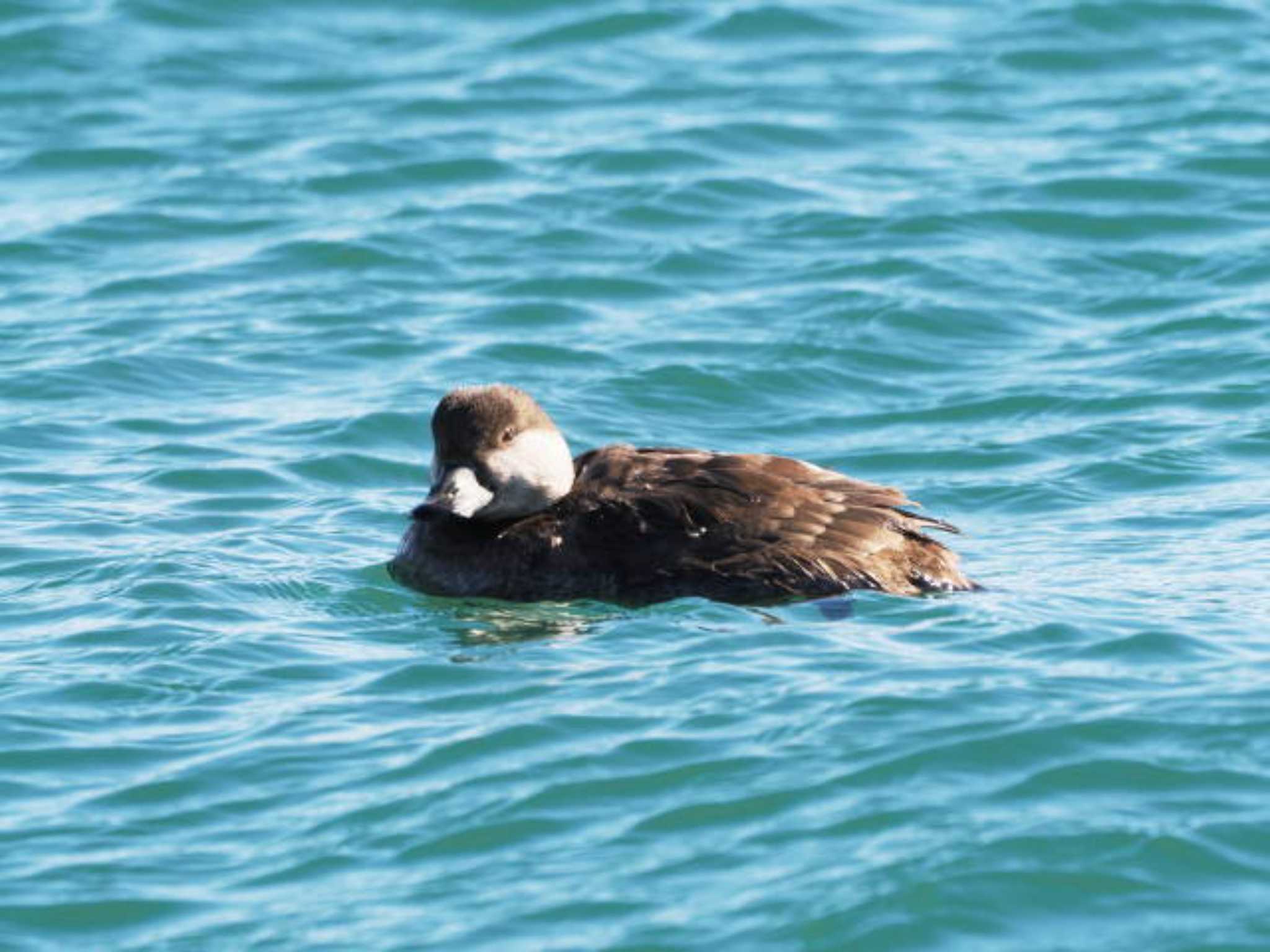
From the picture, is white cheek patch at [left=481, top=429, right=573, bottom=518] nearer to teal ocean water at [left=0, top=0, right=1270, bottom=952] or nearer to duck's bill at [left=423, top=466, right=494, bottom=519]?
duck's bill at [left=423, top=466, right=494, bottom=519]

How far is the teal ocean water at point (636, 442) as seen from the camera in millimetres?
6758

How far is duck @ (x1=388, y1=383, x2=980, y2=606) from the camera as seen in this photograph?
29.6 feet

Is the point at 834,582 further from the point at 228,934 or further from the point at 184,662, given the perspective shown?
the point at 228,934

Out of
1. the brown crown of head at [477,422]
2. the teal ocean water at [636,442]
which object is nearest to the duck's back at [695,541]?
the teal ocean water at [636,442]

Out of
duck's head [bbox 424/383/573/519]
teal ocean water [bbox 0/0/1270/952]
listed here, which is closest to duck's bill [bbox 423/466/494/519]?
duck's head [bbox 424/383/573/519]

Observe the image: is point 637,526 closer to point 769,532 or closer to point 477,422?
point 769,532

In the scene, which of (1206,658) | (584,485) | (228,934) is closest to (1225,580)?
(1206,658)

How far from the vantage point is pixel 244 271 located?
14.5 metres

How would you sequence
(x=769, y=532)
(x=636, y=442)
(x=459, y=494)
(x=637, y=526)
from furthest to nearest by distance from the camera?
(x=636, y=442)
(x=459, y=494)
(x=637, y=526)
(x=769, y=532)

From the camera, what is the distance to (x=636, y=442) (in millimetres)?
12227

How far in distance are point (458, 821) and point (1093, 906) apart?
1862 mm

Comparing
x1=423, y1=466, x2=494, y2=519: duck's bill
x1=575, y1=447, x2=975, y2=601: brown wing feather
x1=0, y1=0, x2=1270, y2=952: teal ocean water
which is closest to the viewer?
x1=0, y1=0, x2=1270, y2=952: teal ocean water

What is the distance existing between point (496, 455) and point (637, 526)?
71 cm

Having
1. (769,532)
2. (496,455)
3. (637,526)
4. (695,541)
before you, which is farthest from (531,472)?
(769,532)
